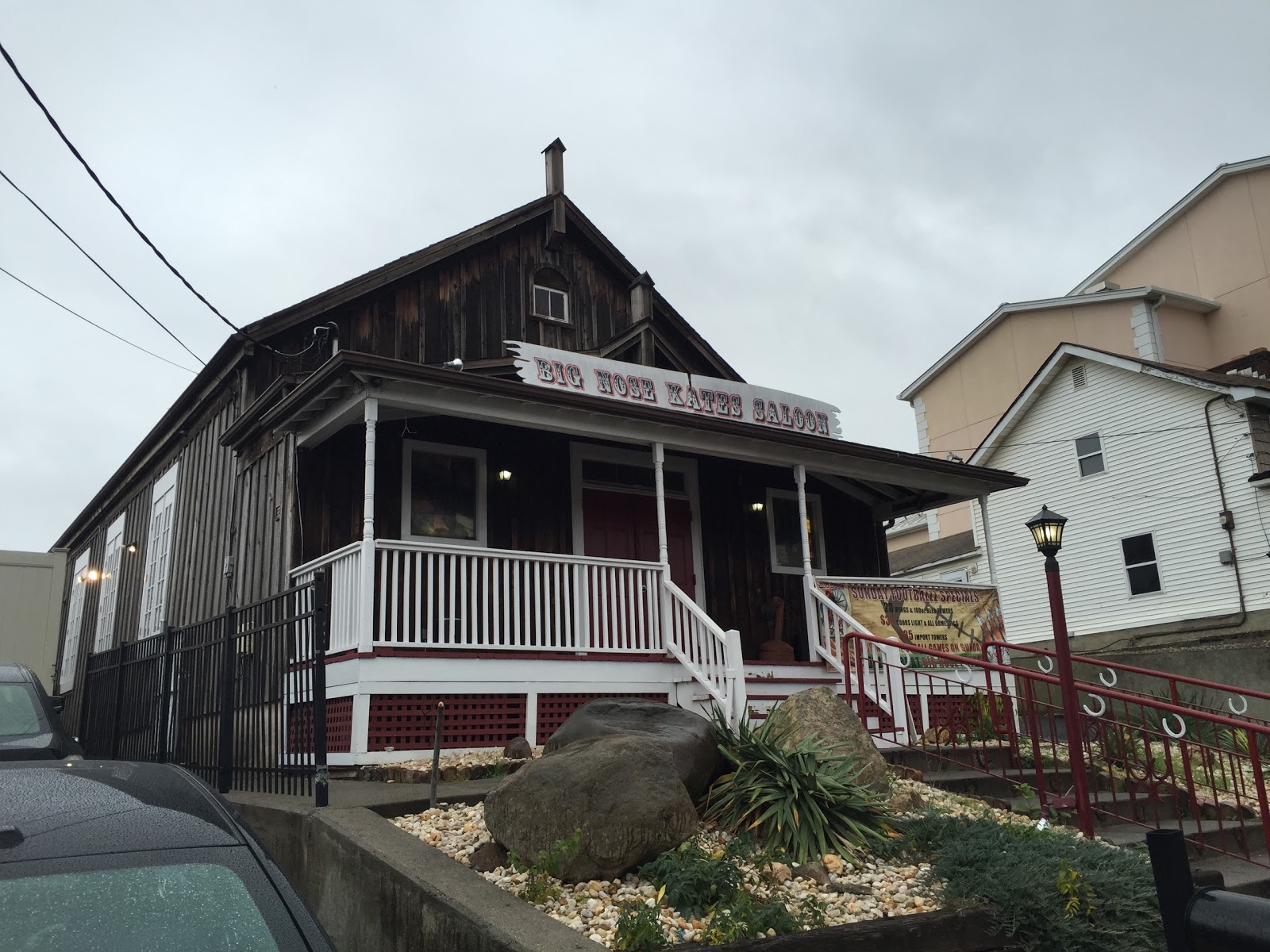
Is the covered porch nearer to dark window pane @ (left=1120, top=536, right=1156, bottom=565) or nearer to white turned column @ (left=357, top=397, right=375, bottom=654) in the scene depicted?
white turned column @ (left=357, top=397, right=375, bottom=654)

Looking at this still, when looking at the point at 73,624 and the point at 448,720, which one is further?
the point at 73,624

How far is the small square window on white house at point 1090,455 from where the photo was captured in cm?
2292

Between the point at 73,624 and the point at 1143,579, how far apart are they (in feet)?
73.7

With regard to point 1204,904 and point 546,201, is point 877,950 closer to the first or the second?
point 1204,904

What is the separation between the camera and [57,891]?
2400 mm

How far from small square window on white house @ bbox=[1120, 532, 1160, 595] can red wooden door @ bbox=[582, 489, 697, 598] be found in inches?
501

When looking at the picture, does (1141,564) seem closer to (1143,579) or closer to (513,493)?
(1143,579)

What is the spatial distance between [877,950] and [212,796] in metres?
3.09

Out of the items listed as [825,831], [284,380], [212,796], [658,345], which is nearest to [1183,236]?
[658,345]

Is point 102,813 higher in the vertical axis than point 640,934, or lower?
higher

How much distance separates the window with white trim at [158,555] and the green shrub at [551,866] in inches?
479

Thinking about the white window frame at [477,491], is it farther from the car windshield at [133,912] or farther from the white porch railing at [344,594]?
the car windshield at [133,912]

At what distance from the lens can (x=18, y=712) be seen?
24.1 ft

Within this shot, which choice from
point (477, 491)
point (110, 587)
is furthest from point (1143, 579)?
point (110, 587)
